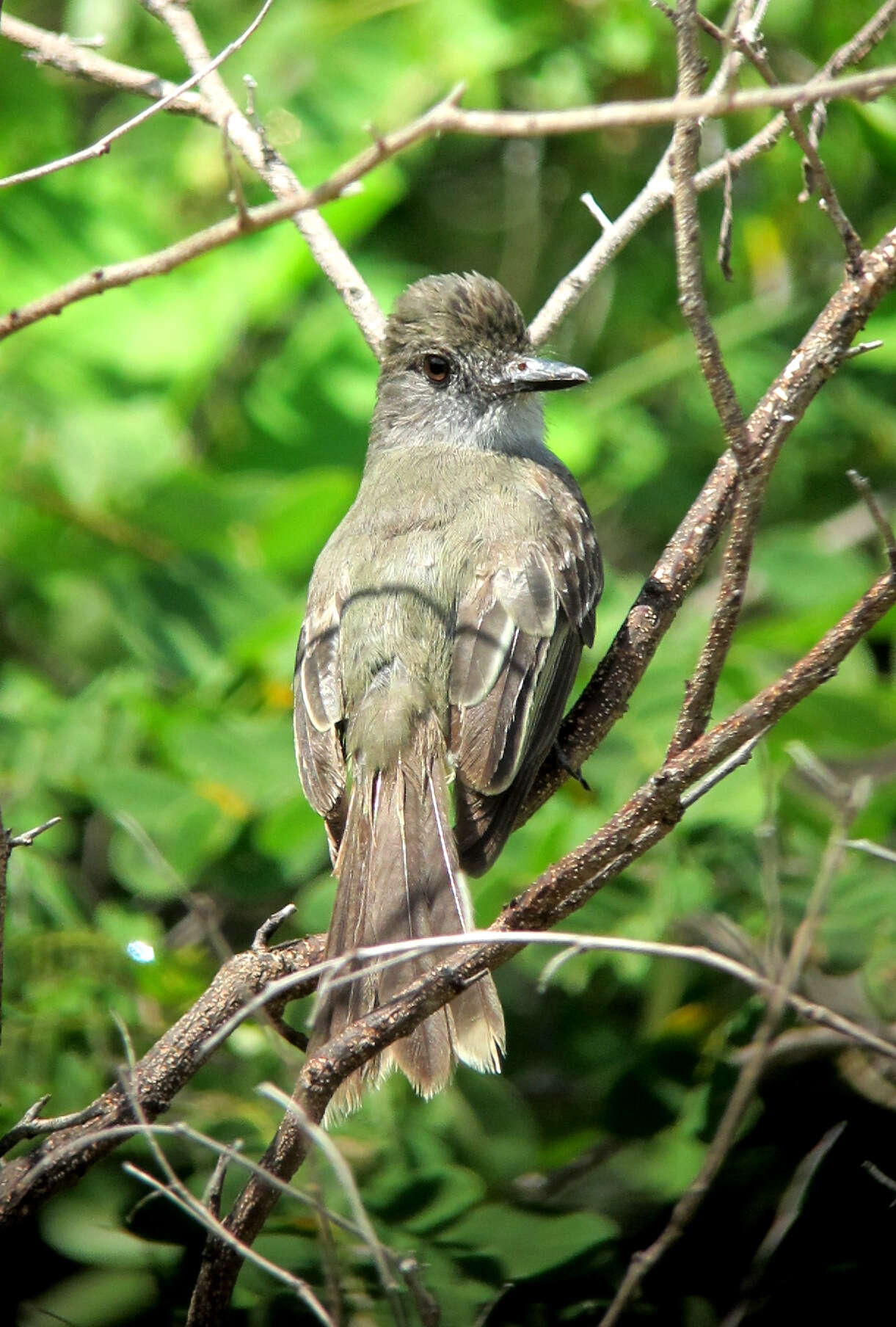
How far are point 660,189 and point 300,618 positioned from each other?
1.74m

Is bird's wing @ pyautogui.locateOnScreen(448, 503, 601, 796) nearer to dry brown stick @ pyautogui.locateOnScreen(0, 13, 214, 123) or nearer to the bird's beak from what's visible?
the bird's beak

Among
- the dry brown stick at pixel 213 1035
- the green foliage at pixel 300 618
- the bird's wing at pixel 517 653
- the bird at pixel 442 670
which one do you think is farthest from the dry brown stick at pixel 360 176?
the dry brown stick at pixel 213 1035

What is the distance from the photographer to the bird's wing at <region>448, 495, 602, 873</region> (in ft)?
10.8

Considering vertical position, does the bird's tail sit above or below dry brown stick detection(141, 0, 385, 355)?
below

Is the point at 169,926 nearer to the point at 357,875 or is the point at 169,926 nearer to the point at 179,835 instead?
the point at 179,835

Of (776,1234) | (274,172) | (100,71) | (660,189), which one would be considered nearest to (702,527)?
(660,189)

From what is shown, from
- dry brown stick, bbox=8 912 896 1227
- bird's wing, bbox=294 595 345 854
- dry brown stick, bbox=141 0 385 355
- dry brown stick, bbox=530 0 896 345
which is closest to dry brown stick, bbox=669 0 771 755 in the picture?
dry brown stick, bbox=8 912 896 1227

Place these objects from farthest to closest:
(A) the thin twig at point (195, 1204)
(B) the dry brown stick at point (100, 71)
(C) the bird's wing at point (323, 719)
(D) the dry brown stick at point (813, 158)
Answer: (C) the bird's wing at point (323, 719), (B) the dry brown stick at point (100, 71), (D) the dry brown stick at point (813, 158), (A) the thin twig at point (195, 1204)

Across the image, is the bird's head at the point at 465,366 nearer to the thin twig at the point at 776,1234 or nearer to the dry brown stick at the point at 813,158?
the dry brown stick at the point at 813,158

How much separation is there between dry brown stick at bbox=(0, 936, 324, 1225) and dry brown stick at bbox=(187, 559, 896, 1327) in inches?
8.3

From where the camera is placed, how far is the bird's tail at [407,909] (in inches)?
116

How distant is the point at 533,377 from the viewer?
13.8ft

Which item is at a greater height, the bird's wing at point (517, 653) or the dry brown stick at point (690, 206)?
the bird's wing at point (517, 653)

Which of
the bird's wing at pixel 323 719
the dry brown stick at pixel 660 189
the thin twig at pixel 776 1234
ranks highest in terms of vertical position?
the dry brown stick at pixel 660 189
